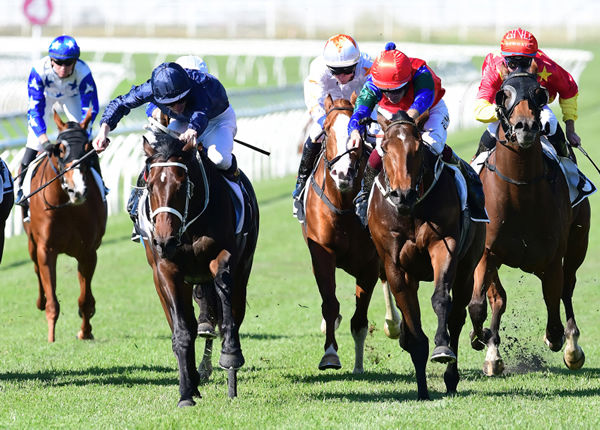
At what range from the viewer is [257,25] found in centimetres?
5747

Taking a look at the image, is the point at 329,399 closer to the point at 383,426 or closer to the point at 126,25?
the point at 383,426

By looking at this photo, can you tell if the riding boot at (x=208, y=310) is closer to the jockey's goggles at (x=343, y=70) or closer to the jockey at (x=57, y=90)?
the jockey's goggles at (x=343, y=70)

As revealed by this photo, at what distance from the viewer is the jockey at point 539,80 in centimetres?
782

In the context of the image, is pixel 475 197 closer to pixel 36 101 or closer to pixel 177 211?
pixel 177 211

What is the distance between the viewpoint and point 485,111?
800cm

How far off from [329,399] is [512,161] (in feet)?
6.93

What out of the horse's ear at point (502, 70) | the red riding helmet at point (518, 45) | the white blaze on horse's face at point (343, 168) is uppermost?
the red riding helmet at point (518, 45)

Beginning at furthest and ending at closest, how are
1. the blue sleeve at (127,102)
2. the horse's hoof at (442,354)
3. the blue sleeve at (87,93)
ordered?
1. the blue sleeve at (87,93)
2. the blue sleeve at (127,102)
3. the horse's hoof at (442,354)

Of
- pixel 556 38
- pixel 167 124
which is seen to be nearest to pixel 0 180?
pixel 167 124

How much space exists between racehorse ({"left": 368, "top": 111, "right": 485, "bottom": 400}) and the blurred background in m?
19.1

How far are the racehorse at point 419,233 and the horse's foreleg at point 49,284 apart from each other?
3565 mm

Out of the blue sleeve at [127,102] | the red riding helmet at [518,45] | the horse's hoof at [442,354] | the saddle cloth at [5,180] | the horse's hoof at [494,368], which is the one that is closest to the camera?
the horse's hoof at [442,354]

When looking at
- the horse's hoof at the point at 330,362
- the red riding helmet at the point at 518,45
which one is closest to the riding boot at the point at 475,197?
the red riding helmet at the point at 518,45

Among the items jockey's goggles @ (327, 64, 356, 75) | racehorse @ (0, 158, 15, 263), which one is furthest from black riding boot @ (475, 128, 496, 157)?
racehorse @ (0, 158, 15, 263)
